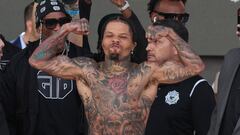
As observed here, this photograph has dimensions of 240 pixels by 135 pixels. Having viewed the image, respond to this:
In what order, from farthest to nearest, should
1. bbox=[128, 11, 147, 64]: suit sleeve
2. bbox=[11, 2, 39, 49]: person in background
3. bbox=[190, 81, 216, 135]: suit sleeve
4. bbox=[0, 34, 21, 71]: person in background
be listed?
bbox=[11, 2, 39, 49]: person in background, bbox=[0, 34, 21, 71]: person in background, bbox=[128, 11, 147, 64]: suit sleeve, bbox=[190, 81, 216, 135]: suit sleeve

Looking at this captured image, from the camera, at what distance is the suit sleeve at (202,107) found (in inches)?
220

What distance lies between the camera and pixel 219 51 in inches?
340

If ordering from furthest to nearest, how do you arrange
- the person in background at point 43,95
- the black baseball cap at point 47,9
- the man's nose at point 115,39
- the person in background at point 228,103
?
1. the black baseball cap at point 47,9
2. the person in background at point 43,95
3. the man's nose at point 115,39
4. the person in background at point 228,103

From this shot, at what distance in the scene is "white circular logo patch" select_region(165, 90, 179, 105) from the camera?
5.67 metres

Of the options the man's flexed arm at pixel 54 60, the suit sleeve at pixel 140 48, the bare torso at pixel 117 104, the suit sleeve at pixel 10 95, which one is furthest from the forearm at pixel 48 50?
the suit sleeve at pixel 10 95

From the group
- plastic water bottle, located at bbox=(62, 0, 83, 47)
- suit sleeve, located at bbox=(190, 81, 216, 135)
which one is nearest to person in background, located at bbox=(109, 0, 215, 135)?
suit sleeve, located at bbox=(190, 81, 216, 135)

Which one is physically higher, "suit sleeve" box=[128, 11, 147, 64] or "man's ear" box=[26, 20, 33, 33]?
"suit sleeve" box=[128, 11, 147, 64]

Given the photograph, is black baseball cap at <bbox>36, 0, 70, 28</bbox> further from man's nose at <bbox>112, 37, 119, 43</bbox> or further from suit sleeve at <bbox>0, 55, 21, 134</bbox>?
man's nose at <bbox>112, 37, 119, 43</bbox>

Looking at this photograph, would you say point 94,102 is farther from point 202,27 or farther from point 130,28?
point 202,27

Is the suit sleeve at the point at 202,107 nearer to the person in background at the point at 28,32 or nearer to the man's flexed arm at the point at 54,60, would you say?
the man's flexed arm at the point at 54,60

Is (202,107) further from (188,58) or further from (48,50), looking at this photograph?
(48,50)

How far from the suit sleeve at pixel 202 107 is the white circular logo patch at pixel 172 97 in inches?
4.0

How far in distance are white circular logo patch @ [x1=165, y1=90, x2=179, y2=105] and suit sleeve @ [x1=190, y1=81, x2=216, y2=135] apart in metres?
0.10

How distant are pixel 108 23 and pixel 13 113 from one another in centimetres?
109
